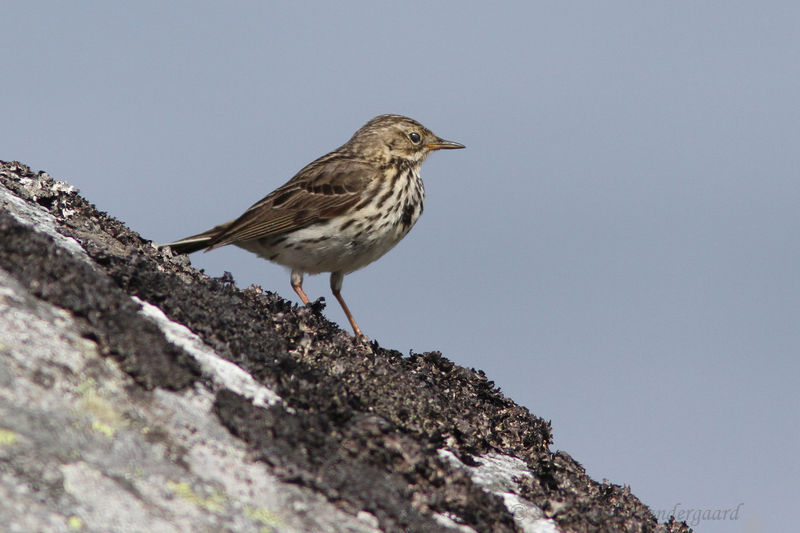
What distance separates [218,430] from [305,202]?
23.0ft

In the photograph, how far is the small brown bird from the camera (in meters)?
9.44


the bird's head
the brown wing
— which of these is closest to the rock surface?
the brown wing

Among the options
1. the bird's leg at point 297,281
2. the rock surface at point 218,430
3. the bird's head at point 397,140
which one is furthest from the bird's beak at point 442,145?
the rock surface at point 218,430

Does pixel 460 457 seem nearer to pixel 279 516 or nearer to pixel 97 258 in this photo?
pixel 279 516

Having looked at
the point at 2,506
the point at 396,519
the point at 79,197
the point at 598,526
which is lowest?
the point at 2,506

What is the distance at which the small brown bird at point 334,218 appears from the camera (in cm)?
944

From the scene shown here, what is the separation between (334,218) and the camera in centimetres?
952

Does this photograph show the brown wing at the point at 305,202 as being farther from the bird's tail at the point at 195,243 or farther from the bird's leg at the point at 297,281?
the bird's leg at the point at 297,281

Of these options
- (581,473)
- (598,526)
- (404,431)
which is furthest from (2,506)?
(581,473)

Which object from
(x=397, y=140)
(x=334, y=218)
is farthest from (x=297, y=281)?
(x=397, y=140)

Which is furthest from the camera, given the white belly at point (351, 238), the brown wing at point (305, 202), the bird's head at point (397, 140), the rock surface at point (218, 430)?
the bird's head at point (397, 140)

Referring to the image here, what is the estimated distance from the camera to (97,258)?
4621 millimetres

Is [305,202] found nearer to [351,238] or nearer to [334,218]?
[334,218]

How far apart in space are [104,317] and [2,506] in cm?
104
